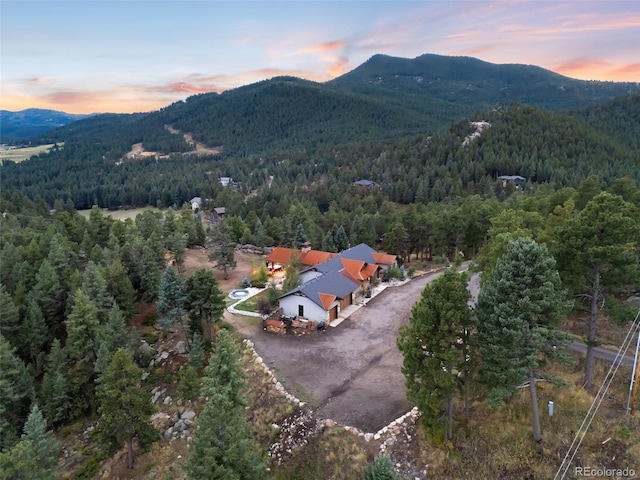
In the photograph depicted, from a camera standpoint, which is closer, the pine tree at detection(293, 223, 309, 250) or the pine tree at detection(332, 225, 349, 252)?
the pine tree at detection(293, 223, 309, 250)

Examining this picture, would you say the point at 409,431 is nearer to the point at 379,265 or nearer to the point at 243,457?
the point at 243,457

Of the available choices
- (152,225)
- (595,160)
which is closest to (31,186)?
(152,225)

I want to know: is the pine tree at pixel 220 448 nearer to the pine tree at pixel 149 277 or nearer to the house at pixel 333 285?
the house at pixel 333 285

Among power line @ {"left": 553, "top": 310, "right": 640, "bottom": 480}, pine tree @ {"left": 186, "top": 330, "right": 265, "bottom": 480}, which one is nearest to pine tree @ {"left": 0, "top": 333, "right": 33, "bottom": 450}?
pine tree @ {"left": 186, "top": 330, "right": 265, "bottom": 480}

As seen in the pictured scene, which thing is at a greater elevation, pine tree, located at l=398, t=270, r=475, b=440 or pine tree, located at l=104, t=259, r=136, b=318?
pine tree, located at l=398, t=270, r=475, b=440

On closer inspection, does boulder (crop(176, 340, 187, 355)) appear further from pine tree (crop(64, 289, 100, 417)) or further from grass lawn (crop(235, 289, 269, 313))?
pine tree (crop(64, 289, 100, 417))

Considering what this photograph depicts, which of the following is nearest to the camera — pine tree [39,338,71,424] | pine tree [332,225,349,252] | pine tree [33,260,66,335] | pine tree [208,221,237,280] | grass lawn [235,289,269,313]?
pine tree [39,338,71,424]
